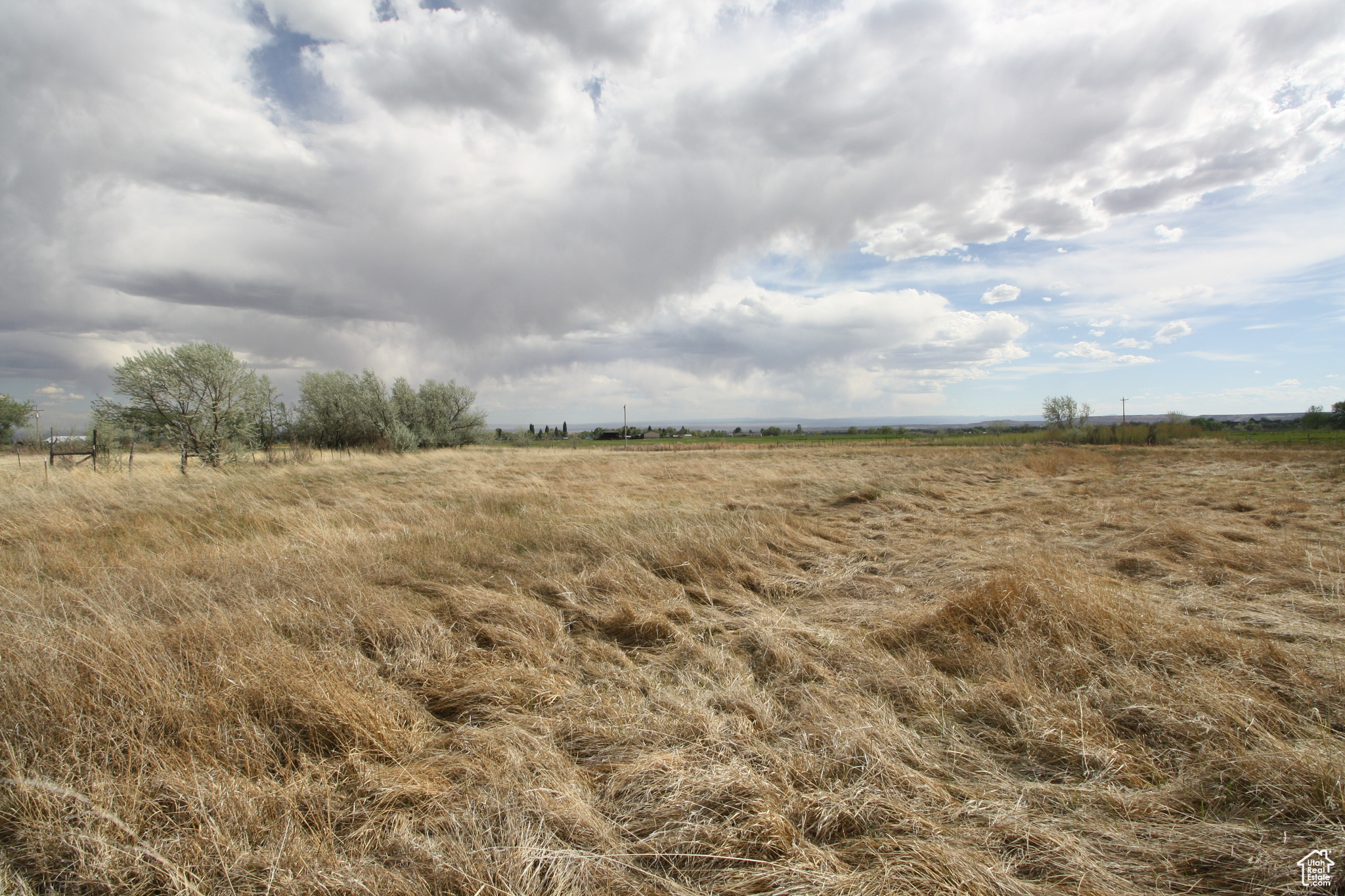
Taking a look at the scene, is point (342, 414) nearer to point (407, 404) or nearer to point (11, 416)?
point (407, 404)

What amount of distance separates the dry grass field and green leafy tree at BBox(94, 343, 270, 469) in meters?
14.6

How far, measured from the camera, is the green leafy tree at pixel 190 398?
57.7 ft

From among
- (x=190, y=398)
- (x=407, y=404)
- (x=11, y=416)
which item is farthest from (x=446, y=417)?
(x=11, y=416)

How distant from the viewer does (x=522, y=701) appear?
10.8 ft

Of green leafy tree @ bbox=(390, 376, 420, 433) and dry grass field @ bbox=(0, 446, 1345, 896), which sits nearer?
dry grass field @ bbox=(0, 446, 1345, 896)

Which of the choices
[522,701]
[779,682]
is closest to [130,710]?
[522,701]

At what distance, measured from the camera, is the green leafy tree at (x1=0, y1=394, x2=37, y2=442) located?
47031mm

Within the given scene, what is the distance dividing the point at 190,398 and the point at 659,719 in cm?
2345

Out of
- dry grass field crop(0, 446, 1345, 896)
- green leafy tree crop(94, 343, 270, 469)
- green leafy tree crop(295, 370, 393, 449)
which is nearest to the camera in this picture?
dry grass field crop(0, 446, 1345, 896)

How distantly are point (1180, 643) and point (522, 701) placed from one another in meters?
4.71

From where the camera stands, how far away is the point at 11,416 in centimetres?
4791

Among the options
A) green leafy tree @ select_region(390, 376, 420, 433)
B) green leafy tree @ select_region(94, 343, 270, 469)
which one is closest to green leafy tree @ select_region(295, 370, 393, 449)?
green leafy tree @ select_region(390, 376, 420, 433)

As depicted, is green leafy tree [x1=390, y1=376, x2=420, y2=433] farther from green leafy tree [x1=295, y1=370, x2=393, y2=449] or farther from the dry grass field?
the dry grass field

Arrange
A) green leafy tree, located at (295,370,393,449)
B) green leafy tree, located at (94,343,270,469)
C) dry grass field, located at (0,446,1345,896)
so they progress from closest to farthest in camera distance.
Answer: dry grass field, located at (0,446,1345,896), green leafy tree, located at (94,343,270,469), green leafy tree, located at (295,370,393,449)
